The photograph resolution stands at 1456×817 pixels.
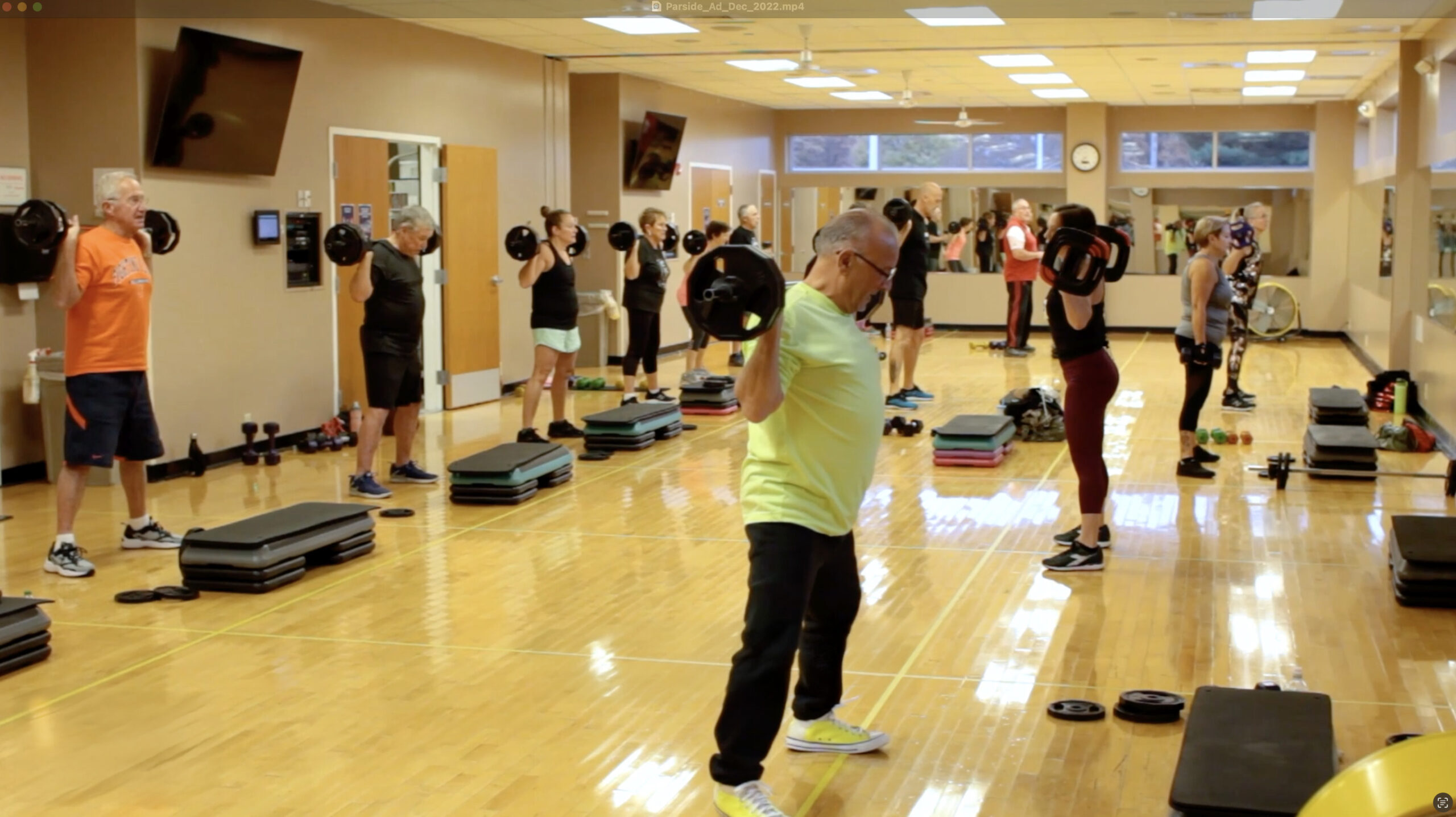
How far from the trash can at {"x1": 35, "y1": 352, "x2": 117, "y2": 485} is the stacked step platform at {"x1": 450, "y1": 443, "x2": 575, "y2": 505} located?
209 centimetres

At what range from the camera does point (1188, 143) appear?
1847cm

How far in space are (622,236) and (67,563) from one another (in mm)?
5211

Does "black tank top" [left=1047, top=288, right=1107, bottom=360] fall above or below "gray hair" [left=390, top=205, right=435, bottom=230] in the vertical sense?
below

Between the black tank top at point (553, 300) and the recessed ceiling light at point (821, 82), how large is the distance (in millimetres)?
6128

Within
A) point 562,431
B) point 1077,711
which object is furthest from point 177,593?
point 562,431

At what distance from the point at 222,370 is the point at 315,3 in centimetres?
251

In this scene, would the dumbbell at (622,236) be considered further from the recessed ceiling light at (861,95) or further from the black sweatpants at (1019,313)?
the recessed ceiling light at (861,95)

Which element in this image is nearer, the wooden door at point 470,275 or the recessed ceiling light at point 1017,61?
the wooden door at point 470,275

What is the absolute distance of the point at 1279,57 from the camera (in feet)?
41.3

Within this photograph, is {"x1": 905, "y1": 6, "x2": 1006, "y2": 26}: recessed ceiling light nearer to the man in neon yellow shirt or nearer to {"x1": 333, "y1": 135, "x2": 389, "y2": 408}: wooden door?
{"x1": 333, "y1": 135, "x2": 389, "y2": 408}: wooden door

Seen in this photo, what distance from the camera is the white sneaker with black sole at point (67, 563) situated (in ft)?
19.6

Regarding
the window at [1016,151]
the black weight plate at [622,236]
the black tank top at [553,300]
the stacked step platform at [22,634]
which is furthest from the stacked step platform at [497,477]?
the window at [1016,151]

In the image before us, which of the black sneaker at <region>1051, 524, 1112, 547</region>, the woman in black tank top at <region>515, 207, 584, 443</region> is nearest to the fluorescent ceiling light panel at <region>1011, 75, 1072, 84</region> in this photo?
the woman in black tank top at <region>515, 207, 584, 443</region>

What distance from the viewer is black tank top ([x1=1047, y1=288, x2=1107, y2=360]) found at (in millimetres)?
5738
